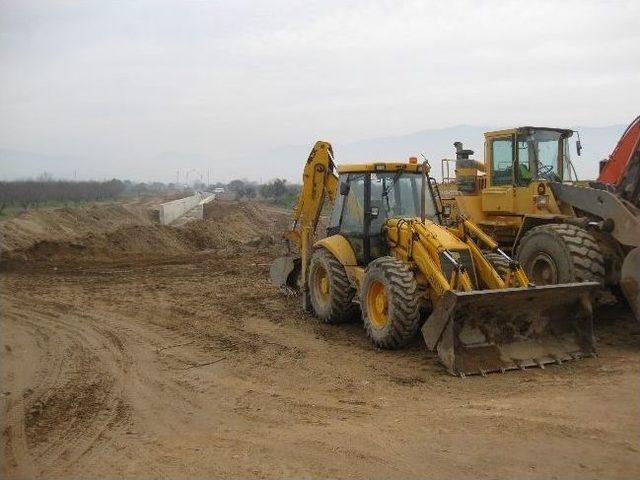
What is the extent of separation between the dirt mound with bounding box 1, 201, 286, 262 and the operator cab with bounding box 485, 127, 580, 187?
8.61 meters

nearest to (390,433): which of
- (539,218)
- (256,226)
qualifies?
(539,218)

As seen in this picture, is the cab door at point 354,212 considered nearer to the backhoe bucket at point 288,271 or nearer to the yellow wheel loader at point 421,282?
the yellow wheel loader at point 421,282

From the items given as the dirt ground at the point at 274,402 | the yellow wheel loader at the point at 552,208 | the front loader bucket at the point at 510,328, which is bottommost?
the dirt ground at the point at 274,402

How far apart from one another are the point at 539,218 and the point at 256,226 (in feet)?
74.7

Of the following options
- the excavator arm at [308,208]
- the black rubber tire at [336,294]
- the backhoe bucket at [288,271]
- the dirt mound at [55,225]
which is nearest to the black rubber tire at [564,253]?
the black rubber tire at [336,294]

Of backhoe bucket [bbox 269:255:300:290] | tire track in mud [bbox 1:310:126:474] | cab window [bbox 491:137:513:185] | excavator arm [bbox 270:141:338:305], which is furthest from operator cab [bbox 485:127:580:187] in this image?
tire track in mud [bbox 1:310:126:474]

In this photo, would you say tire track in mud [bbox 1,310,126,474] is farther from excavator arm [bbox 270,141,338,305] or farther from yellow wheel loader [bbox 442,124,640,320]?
yellow wheel loader [bbox 442,124,640,320]

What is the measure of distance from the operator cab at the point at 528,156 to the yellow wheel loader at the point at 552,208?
0.05ft

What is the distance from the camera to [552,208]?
362 inches

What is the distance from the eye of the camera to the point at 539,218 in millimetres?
9047

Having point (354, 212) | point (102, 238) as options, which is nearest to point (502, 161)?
point (354, 212)

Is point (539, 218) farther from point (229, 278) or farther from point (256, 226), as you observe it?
point (256, 226)

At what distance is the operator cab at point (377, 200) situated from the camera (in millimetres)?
8203

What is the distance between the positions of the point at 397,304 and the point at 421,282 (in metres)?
0.63
